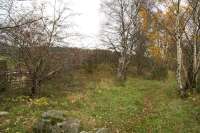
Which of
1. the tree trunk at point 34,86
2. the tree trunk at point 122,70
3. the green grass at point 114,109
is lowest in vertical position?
the green grass at point 114,109

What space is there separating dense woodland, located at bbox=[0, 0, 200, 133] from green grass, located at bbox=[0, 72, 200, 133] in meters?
0.04

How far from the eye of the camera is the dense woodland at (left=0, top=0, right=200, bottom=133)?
12.2m

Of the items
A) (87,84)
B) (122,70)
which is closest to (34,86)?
(87,84)

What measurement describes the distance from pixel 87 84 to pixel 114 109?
312 inches

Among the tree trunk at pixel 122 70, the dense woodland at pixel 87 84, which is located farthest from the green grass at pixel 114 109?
the tree trunk at pixel 122 70

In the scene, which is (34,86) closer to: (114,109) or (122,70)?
(114,109)

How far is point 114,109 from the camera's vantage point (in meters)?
15.3

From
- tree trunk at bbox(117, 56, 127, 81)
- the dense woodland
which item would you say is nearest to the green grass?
the dense woodland

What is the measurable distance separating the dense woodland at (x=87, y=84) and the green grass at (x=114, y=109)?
1.5 inches

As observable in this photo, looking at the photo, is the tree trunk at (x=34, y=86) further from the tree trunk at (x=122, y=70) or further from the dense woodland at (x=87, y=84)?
the tree trunk at (x=122, y=70)

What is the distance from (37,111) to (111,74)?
16.6 meters

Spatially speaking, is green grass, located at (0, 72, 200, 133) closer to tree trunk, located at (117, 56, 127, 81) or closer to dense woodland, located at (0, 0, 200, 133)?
dense woodland, located at (0, 0, 200, 133)

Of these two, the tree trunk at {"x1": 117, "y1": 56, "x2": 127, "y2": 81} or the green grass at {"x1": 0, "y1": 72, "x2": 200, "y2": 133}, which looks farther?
the tree trunk at {"x1": 117, "y1": 56, "x2": 127, "y2": 81}

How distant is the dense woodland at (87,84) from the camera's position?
12.2 meters
